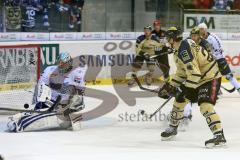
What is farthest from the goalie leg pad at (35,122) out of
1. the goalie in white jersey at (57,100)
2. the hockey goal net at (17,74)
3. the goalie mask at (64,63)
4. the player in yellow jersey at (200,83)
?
the player in yellow jersey at (200,83)

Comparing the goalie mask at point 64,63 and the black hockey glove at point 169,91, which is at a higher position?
the goalie mask at point 64,63

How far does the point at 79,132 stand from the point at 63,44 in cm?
453

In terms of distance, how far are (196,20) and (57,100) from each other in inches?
250

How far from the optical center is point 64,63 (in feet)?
24.8

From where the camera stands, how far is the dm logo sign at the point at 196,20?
13.1 meters

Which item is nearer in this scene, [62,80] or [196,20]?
[62,80]

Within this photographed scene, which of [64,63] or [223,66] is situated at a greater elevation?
[64,63]

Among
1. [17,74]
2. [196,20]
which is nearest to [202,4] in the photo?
[196,20]

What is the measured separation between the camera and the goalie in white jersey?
7285 mm

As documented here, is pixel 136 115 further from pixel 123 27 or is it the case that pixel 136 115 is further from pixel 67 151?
Answer: pixel 123 27

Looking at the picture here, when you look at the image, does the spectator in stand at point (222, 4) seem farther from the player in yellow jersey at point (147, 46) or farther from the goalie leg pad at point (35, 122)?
the goalie leg pad at point (35, 122)

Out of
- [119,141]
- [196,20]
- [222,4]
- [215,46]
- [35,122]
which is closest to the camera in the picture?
[119,141]

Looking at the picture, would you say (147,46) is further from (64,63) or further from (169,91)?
(169,91)

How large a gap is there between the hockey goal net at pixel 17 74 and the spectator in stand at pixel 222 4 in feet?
19.4
